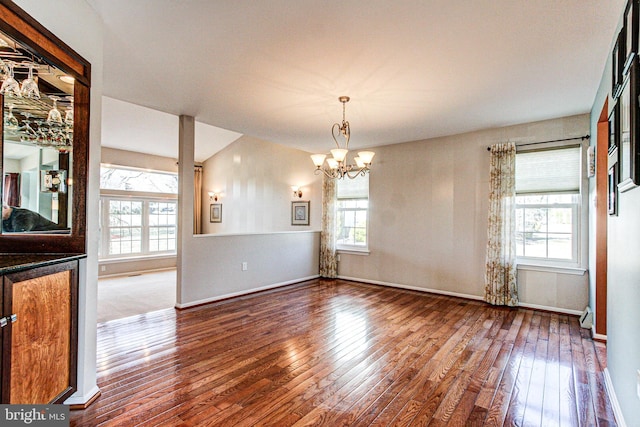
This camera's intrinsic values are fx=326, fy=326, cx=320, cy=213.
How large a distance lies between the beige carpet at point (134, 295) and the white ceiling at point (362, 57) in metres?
2.64

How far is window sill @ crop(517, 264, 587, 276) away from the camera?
4125mm

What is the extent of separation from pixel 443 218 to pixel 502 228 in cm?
89

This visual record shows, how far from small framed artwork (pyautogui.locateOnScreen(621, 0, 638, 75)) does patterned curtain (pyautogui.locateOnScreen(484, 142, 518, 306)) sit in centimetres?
268

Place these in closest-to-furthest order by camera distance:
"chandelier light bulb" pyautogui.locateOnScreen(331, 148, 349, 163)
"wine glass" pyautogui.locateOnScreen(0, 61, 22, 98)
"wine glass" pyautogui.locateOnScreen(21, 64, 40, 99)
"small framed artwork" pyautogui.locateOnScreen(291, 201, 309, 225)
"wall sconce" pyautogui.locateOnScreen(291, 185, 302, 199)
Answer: "wine glass" pyautogui.locateOnScreen(0, 61, 22, 98), "wine glass" pyautogui.locateOnScreen(21, 64, 40, 99), "chandelier light bulb" pyautogui.locateOnScreen(331, 148, 349, 163), "small framed artwork" pyautogui.locateOnScreen(291, 201, 309, 225), "wall sconce" pyautogui.locateOnScreen(291, 185, 302, 199)

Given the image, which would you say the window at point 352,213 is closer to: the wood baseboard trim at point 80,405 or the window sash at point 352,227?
the window sash at point 352,227

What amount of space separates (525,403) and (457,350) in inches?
34.5

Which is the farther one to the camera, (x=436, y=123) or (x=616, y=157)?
(x=436, y=123)

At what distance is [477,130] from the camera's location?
4.89 metres

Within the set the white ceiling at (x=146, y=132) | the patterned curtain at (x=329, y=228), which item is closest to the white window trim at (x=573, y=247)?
the patterned curtain at (x=329, y=228)

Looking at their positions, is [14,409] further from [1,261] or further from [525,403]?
[525,403]

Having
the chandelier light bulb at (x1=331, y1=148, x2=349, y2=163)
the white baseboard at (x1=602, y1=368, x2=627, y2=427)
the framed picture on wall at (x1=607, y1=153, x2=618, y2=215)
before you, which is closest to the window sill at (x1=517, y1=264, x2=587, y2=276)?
the white baseboard at (x1=602, y1=368, x2=627, y2=427)

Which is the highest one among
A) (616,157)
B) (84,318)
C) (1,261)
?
(616,157)

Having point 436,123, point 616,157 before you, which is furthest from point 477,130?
point 616,157

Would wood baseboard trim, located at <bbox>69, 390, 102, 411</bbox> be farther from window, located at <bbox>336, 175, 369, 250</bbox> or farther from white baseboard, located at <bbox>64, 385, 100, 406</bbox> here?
window, located at <bbox>336, 175, 369, 250</bbox>
